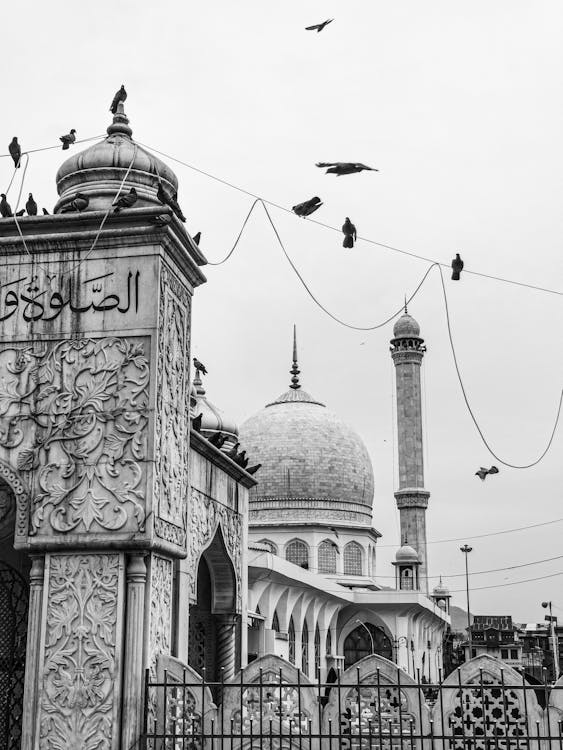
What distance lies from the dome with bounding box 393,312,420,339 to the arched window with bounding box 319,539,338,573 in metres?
13.5

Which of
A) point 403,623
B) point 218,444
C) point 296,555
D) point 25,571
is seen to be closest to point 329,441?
point 296,555

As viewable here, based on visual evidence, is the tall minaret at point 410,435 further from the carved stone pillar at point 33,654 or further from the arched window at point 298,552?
the carved stone pillar at point 33,654

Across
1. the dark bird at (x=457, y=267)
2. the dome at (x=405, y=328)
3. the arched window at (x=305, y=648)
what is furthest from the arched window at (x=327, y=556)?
the dark bird at (x=457, y=267)

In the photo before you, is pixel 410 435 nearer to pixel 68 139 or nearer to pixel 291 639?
pixel 291 639

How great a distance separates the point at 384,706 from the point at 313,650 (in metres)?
28.1

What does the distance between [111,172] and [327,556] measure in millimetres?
32821

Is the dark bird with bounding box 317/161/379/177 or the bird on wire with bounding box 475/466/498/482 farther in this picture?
the bird on wire with bounding box 475/466/498/482

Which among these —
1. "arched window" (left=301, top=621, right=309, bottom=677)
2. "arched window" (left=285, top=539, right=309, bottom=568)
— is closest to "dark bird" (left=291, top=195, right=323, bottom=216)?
"arched window" (left=301, top=621, right=309, bottom=677)

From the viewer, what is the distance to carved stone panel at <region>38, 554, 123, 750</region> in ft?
21.7

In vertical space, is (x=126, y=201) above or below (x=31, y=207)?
below

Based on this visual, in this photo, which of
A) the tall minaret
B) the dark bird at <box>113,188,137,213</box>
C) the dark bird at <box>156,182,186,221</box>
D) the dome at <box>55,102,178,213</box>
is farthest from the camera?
the tall minaret

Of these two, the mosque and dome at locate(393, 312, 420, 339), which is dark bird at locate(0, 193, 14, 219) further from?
dome at locate(393, 312, 420, 339)

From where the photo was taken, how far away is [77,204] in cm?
793

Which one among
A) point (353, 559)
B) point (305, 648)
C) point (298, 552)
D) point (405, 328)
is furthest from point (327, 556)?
point (405, 328)
